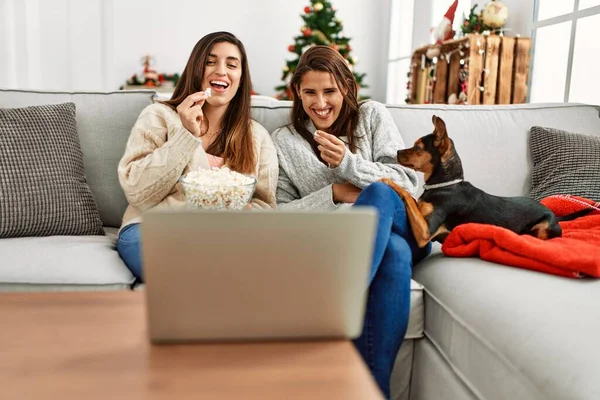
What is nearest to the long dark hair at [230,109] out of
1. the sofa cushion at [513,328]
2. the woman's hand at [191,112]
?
the woman's hand at [191,112]

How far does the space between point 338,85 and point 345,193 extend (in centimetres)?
37

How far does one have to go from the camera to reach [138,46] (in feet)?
22.1

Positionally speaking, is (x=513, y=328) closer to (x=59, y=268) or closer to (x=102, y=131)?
(x=59, y=268)

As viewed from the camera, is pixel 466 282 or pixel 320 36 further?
pixel 320 36

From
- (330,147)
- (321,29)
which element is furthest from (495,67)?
(321,29)

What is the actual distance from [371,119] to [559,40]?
6.61 ft

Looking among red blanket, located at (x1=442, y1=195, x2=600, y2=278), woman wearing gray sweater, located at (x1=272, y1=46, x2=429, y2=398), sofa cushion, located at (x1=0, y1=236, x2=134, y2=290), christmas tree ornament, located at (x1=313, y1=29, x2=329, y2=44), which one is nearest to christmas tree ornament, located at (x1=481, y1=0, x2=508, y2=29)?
woman wearing gray sweater, located at (x1=272, y1=46, x2=429, y2=398)

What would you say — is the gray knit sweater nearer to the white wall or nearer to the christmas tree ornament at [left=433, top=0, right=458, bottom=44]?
the christmas tree ornament at [left=433, top=0, right=458, bottom=44]

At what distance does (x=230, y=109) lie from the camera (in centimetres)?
190

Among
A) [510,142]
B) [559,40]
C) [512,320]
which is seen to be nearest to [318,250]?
[512,320]

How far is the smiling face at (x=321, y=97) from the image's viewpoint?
181 cm

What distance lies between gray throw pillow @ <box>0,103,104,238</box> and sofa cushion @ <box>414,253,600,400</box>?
106cm

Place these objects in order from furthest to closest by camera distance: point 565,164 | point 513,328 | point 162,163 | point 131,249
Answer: point 565,164 < point 162,163 < point 131,249 < point 513,328

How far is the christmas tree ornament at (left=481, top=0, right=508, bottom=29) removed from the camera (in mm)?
3461
